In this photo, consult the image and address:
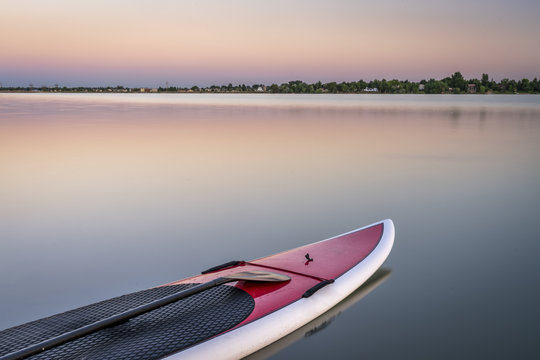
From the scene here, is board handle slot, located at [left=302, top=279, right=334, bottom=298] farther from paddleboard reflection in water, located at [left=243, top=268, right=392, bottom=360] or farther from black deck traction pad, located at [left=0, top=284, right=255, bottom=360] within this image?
→ black deck traction pad, located at [left=0, top=284, right=255, bottom=360]

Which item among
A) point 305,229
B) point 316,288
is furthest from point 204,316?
point 305,229

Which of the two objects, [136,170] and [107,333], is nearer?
[107,333]

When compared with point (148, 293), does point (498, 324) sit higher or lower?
lower

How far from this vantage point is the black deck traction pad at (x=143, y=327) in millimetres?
1936

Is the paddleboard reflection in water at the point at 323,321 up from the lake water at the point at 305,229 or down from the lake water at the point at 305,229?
down

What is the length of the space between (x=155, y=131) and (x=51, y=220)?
807 centimetres

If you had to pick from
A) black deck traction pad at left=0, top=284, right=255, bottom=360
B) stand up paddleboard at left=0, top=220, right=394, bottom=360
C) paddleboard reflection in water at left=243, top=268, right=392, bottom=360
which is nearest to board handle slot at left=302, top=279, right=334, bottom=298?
stand up paddleboard at left=0, top=220, right=394, bottom=360

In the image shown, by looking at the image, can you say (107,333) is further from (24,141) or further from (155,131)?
(155,131)

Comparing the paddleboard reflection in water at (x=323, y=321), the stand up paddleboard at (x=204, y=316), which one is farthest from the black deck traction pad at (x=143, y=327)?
the paddleboard reflection in water at (x=323, y=321)

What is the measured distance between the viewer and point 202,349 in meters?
2.00

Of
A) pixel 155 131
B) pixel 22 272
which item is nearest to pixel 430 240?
pixel 22 272

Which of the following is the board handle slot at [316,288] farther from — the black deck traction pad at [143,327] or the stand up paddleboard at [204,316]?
the black deck traction pad at [143,327]

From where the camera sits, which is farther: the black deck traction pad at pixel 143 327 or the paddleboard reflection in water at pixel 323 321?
the paddleboard reflection in water at pixel 323 321

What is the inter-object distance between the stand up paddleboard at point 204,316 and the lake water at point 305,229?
15 cm
